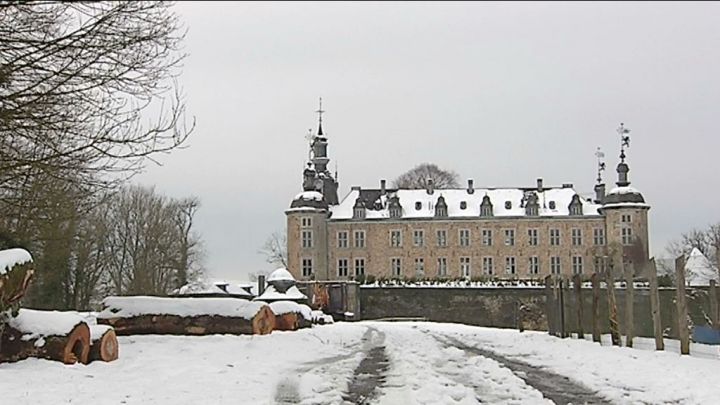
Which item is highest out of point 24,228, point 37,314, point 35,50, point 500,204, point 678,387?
point 500,204

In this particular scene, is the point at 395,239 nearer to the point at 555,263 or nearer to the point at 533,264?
the point at 533,264

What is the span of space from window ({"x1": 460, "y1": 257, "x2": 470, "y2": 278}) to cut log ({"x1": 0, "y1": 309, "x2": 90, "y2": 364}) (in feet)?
219

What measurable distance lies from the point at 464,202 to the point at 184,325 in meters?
60.7

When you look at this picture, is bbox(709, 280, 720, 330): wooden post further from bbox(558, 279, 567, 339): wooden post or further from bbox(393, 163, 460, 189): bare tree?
bbox(393, 163, 460, 189): bare tree

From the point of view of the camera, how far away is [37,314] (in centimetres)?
1480

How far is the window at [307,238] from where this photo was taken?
77.4 metres

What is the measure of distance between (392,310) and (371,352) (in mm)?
45259

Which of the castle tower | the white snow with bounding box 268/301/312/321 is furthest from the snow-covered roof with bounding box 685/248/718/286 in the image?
the white snow with bounding box 268/301/312/321

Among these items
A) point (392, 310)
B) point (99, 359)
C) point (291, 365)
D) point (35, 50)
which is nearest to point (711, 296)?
point (291, 365)

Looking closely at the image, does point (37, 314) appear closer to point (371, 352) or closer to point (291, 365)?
point (291, 365)

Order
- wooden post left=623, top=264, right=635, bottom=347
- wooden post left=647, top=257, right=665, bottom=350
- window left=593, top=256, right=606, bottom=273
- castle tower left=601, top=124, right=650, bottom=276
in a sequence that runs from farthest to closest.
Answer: castle tower left=601, top=124, right=650, bottom=276
window left=593, top=256, right=606, bottom=273
wooden post left=623, top=264, right=635, bottom=347
wooden post left=647, top=257, right=665, bottom=350

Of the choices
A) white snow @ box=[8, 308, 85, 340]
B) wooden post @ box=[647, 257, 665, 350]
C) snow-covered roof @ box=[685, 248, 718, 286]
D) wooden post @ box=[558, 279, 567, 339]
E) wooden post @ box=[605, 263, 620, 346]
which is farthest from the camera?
snow-covered roof @ box=[685, 248, 718, 286]

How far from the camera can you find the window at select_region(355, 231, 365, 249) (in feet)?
262

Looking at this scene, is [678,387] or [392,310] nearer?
[678,387]
